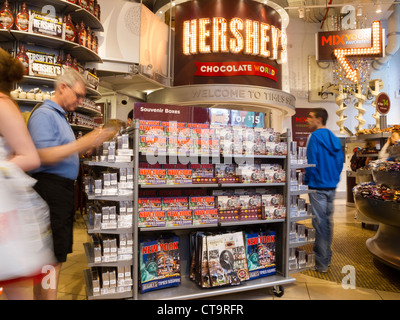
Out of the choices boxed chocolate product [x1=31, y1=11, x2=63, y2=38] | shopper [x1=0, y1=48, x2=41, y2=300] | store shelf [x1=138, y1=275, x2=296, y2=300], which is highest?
boxed chocolate product [x1=31, y1=11, x2=63, y2=38]

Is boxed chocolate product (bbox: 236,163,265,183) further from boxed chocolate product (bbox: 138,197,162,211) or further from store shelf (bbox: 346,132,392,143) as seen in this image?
store shelf (bbox: 346,132,392,143)

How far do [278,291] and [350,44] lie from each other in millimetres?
7131

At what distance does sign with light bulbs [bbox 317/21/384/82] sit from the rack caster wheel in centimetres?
684

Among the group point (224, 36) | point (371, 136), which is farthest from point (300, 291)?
point (224, 36)

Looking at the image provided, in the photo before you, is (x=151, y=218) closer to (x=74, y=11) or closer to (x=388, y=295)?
(x=388, y=295)

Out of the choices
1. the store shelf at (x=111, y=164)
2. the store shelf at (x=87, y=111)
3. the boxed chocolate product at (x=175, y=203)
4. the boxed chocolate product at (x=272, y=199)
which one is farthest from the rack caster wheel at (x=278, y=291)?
the store shelf at (x=87, y=111)

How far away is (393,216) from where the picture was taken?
313cm

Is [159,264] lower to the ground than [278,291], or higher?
higher

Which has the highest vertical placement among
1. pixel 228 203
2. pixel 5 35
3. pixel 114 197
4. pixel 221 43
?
pixel 221 43

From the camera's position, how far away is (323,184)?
346 centimetres

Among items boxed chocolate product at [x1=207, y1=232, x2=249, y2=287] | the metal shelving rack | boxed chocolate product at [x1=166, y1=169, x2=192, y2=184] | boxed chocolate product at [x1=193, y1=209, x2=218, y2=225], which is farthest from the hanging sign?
boxed chocolate product at [x1=166, y1=169, x2=192, y2=184]

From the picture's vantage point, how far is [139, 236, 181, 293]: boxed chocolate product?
252 centimetres
